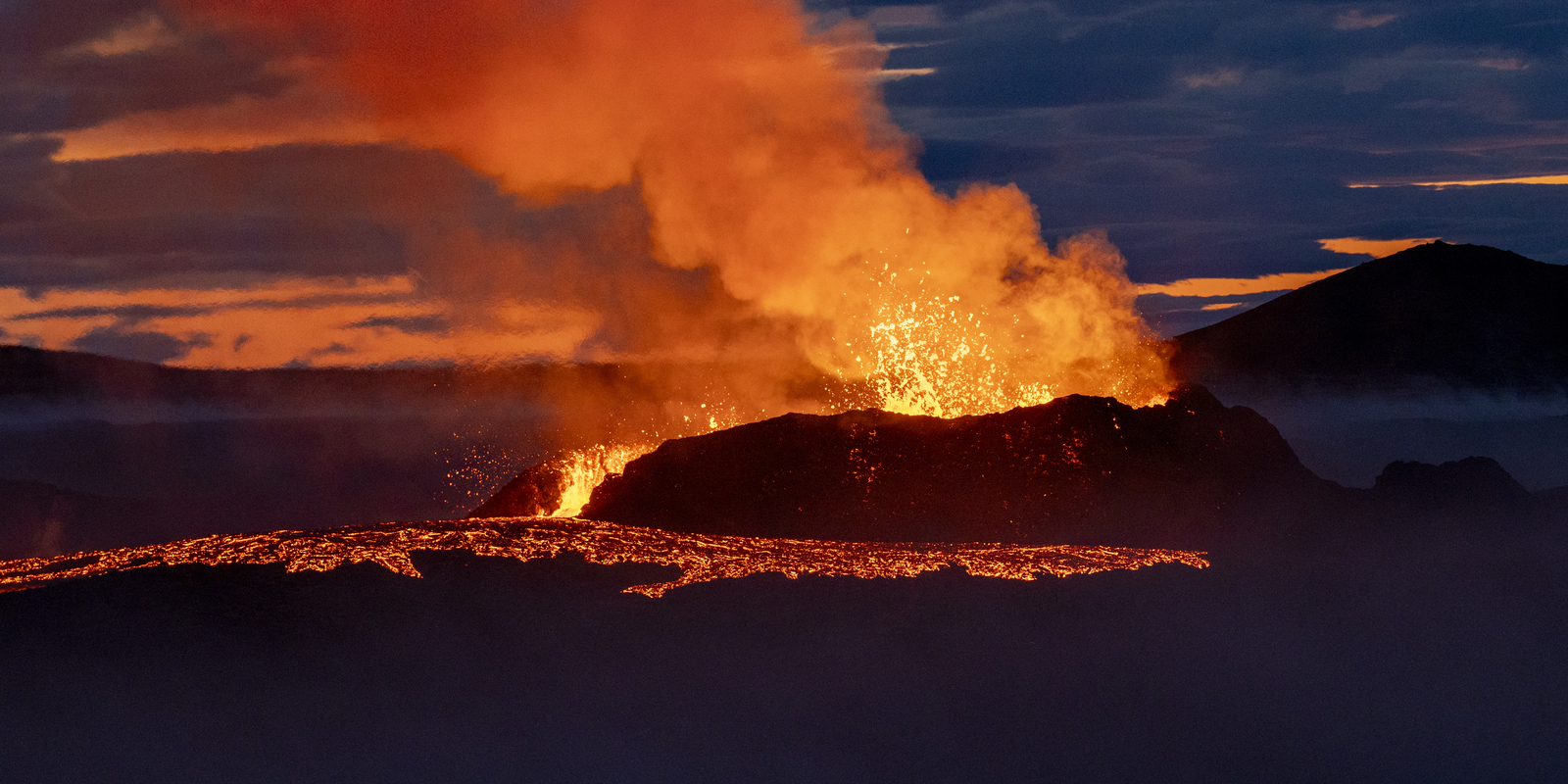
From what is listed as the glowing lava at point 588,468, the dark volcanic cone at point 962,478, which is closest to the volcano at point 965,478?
the dark volcanic cone at point 962,478

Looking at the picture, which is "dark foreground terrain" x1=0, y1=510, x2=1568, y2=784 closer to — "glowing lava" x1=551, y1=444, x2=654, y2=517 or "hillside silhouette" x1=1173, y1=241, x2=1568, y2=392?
"glowing lava" x1=551, y1=444, x2=654, y2=517

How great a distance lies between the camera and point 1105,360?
168 feet

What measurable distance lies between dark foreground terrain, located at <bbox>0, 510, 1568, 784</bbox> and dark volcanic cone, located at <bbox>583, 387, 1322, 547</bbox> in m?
9.83

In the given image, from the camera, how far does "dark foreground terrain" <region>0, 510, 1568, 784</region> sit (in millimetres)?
21750

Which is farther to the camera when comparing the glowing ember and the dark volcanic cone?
the dark volcanic cone

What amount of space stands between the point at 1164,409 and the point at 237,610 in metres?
29.8

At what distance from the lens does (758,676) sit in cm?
2428

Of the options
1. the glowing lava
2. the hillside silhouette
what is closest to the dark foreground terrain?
the glowing lava

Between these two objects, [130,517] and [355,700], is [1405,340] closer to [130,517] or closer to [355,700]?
[130,517]

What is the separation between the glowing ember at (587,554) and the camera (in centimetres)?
2895

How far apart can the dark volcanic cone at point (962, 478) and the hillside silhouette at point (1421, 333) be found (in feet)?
462

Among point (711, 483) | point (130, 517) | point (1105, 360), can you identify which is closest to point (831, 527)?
point (711, 483)

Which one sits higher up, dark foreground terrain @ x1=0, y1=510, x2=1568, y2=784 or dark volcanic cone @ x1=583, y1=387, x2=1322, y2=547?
dark volcanic cone @ x1=583, y1=387, x2=1322, y2=547

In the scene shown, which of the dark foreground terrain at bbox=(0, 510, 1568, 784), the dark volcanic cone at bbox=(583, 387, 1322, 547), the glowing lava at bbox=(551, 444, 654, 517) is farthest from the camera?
the glowing lava at bbox=(551, 444, 654, 517)
